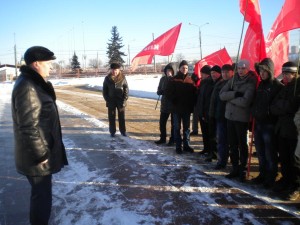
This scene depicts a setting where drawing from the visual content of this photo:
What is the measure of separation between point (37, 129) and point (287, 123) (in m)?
3.10

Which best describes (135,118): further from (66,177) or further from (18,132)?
(18,132)

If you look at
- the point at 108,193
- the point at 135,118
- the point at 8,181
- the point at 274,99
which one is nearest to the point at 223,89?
the point at 274,99

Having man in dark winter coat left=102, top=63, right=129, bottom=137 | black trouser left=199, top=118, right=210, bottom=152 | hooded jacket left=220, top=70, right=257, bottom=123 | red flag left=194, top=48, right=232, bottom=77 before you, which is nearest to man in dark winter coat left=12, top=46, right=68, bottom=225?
hooded jacket left=220, top=70, right=257, bottom=123

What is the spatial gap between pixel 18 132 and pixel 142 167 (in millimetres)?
3076

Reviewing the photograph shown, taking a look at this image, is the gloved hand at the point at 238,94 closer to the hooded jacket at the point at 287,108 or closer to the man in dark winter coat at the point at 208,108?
the hooded jacket at the point at 287,108

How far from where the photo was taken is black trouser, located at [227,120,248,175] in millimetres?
4773

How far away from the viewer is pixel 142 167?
18.6 ft

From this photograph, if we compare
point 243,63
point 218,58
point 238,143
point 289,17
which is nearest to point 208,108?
point 238,143

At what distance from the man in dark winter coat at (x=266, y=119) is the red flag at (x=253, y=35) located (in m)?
0.66

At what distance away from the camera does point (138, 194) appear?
446 centimetres

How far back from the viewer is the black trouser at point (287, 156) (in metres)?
4.16

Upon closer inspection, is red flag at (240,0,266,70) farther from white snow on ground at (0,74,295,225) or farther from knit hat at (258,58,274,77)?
white snow on ground at (0,74,295,225)

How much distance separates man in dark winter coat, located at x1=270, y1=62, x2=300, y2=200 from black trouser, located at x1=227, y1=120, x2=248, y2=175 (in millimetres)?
557

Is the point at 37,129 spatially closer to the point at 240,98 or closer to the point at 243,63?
the point at 240,98
